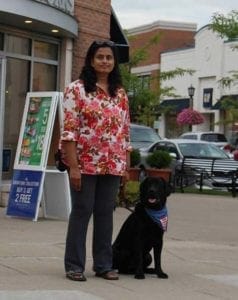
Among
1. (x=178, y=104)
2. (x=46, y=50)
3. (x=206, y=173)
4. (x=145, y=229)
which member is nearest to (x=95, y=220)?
(x=145, y=229)

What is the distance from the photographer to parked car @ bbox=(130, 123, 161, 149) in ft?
82.2

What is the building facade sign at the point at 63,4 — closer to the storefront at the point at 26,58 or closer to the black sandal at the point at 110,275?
the storefront at the point at 26,58

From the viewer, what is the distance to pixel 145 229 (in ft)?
23.0

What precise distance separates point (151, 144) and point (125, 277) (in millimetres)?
17873

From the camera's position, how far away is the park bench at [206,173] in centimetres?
1962

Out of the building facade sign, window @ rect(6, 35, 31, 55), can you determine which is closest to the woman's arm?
the building facade sign

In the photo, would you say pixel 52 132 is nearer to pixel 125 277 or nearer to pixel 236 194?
pixel 125 277

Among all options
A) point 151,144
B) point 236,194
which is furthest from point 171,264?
point 151,144

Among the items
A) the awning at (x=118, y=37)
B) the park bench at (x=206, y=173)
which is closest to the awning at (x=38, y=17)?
the awning at (x=118, y=37)

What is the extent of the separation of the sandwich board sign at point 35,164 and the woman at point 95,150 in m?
4.40

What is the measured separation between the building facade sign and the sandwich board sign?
1813mm

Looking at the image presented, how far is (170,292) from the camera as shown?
21.7ft

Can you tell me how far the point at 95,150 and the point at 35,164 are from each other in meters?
4.83

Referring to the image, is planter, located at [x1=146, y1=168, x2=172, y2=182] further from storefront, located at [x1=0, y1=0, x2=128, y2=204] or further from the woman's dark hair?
the woman's dark hair
